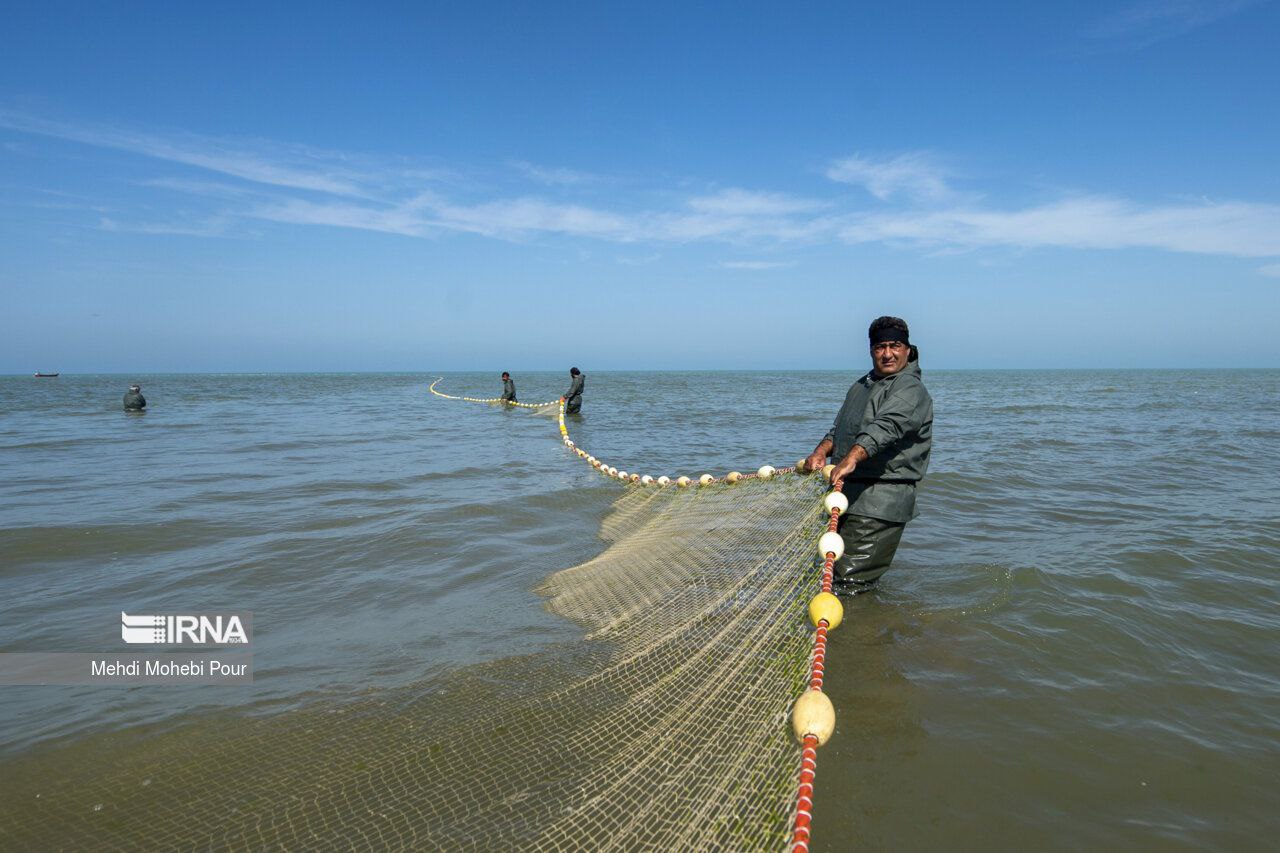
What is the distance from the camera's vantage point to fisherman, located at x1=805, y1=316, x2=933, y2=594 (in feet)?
11.7

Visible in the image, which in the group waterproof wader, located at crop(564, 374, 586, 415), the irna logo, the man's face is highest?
the man's face

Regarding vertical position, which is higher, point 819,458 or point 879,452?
point 879,452

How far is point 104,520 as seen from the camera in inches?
278

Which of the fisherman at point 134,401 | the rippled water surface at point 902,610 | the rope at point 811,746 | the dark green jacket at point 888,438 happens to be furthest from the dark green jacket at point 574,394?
the fisherman at point 134,401

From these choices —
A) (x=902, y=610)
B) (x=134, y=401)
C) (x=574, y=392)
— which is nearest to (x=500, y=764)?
(x=902, y=610)

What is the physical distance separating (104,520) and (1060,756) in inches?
350

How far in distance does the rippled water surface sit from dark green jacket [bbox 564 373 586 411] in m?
7.39

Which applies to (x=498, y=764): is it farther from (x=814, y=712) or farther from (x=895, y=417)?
(x=895, y=417)

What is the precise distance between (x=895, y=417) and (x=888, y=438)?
0.46ft

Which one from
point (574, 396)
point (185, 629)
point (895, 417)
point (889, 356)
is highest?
point (889, 356)

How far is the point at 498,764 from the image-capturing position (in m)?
2.83

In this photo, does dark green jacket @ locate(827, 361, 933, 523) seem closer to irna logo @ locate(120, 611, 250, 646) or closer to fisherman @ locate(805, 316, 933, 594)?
fisherman @ locate(805, 316, 933, 594)

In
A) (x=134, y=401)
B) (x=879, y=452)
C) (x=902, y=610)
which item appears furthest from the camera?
(x=134, y=401)

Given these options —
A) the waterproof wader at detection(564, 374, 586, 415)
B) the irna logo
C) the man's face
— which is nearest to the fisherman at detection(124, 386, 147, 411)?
the waterproof wader at detection(564, 374, 586, 415)
